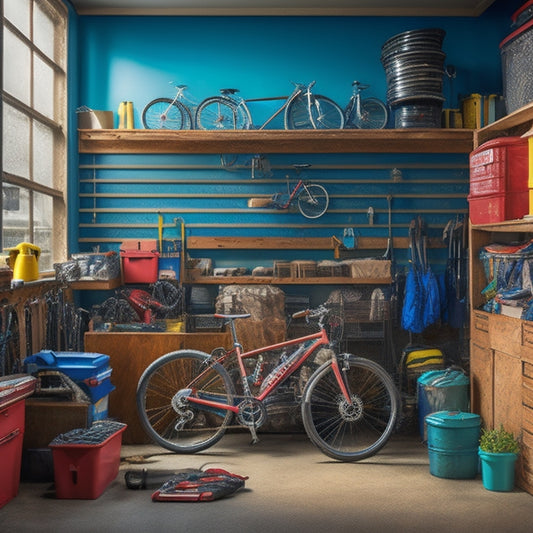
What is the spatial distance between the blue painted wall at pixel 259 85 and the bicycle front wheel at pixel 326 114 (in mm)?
277

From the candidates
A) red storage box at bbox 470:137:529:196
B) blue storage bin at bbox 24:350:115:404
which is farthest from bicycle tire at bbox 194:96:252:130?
blue storage bin at bbox 24:350:115:404

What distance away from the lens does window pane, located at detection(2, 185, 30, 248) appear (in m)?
5.46

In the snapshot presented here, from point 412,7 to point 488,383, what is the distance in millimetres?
3782

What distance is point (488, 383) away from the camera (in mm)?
5438

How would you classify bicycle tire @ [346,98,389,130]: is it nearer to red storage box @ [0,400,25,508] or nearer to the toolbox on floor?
the toolbox on floor

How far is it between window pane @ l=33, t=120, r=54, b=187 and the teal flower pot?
13.9 ft

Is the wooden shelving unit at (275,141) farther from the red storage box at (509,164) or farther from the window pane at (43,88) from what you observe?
the red storage box at (509,164)

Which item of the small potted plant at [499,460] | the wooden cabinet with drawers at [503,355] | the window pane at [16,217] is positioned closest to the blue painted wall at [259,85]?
the window pane at [16,217]

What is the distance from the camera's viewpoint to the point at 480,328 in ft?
18.6

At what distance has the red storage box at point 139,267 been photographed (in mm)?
6773

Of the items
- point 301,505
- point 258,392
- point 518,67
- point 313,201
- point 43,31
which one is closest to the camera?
point 301,505

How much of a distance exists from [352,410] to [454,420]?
0.82 meters

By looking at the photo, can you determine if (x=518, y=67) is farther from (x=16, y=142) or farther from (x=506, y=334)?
(x=16, y=142)

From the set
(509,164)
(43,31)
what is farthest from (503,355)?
(43,31)
